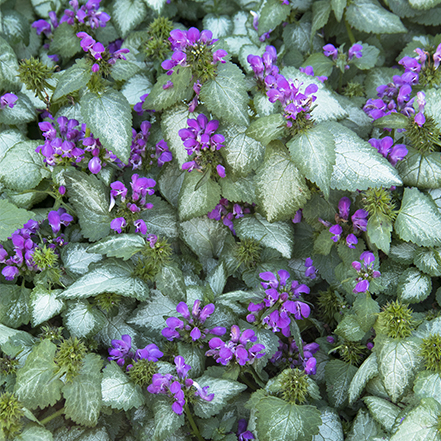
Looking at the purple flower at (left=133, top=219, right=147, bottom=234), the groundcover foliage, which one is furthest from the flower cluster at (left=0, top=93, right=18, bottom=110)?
the purple flower at (left=133, top=219, right=147, bottom=234)

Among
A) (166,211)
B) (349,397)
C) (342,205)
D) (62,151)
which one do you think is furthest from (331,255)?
(62,151)

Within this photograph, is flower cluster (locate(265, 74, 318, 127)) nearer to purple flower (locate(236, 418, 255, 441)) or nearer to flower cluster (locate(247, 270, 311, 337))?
flower cluster (locate(247, 270, 311, 337))

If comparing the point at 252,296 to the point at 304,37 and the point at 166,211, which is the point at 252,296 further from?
the point at 304,37

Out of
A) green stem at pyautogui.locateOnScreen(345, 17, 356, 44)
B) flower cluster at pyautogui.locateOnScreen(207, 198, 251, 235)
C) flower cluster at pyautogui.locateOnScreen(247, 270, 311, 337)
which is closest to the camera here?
flower cluster at pyautogui.locateOnScreen(247, 270, 311, 337)

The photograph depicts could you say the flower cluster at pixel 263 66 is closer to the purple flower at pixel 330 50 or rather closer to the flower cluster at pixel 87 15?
the purple flower at pixel 330 50

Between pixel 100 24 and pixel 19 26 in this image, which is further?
pixel 19 26

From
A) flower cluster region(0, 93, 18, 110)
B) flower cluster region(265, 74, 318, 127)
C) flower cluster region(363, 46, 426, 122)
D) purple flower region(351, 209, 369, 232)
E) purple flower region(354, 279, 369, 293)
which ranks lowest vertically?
purple flower region(354, 279, 369, 293)

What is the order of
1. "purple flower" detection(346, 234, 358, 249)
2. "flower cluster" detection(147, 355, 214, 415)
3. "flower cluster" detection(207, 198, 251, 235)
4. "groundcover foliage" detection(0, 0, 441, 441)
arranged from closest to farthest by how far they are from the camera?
1. "flower cluster" detection(147, 355, 214, 415)
2. "groundcover foliage" detection(0, 0, 441, 441)
3. "purple flower" detection(346, 234, 358, 249)
4. "flower cluster" detection(207, 198, 251, 235)

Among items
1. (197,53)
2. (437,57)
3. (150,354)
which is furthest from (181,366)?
(437,57)
